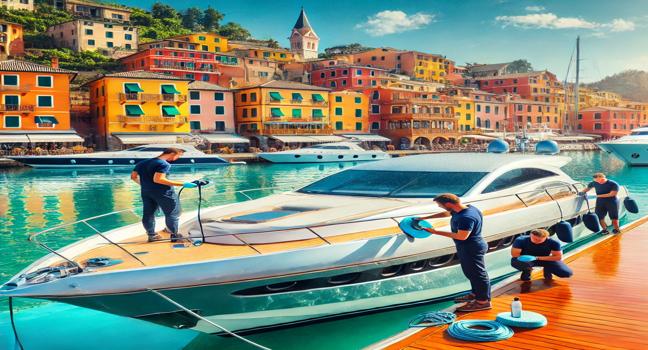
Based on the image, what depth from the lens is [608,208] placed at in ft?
39.3

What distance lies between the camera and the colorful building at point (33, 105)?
50.5 m

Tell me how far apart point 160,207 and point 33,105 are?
50565 millimetres

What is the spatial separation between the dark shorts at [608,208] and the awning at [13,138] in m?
48.0

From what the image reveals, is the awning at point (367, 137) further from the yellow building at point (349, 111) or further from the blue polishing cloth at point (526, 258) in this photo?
the blue polishing cloth at point (526, 258)

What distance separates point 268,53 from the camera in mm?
96875

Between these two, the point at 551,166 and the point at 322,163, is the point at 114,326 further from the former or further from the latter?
the point at 322,163

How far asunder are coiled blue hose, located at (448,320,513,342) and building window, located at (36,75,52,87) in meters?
55.2

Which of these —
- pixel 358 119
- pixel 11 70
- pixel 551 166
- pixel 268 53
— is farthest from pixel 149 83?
pixel 551 166

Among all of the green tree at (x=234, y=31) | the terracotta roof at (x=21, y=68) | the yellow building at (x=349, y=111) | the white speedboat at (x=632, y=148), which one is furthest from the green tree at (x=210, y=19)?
the white speedboat at (x=632, y=148)

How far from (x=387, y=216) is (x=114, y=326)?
418 cm

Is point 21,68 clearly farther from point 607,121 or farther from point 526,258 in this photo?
point 607,121

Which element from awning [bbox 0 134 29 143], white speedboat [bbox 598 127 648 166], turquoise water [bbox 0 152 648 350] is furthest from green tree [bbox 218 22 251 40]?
turquoise water [bbox 0 152 648 350]

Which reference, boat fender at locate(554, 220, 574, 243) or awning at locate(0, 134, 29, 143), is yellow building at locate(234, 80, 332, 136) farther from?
boat fender at locate(554, 220, 574, 243)

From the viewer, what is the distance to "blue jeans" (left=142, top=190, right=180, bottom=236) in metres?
7.88
